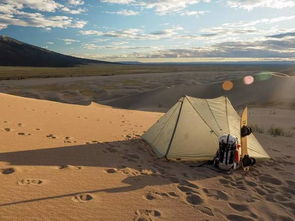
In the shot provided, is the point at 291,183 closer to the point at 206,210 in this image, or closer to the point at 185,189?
the point at 185,189

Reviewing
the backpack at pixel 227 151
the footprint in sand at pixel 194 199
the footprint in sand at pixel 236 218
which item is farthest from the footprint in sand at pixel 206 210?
the backpack at pixel 227 151

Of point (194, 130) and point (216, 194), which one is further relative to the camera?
point (194, 130)

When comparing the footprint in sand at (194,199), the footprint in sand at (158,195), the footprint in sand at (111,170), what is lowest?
the footprint in sand at (194,199)

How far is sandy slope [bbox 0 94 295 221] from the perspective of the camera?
482 cm

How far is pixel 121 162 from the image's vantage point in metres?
7.39

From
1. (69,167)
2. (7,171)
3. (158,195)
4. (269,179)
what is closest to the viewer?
(158,195)

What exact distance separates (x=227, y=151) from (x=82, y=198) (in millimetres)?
3625

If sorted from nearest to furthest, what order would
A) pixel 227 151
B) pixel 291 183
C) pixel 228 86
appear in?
pixel 291 183 < pixel 227 151 < pixel 228 86

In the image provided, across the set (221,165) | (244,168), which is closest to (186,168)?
(221,165)

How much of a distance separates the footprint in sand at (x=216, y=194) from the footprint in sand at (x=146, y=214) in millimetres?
1411

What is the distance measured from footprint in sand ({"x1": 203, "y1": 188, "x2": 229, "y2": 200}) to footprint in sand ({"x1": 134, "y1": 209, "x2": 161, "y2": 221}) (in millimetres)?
1411

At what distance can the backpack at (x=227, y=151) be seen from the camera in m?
7.34

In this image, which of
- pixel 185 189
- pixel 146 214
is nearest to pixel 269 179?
pixel 185 189

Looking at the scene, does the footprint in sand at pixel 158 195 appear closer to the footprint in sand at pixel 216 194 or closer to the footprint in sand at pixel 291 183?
the footprint in sand at pixel 216 194
